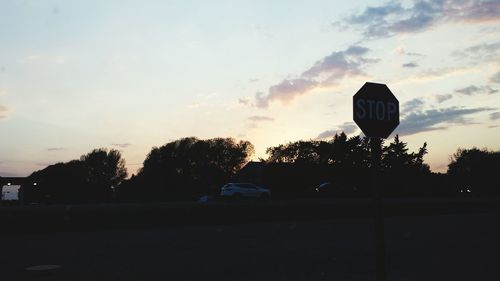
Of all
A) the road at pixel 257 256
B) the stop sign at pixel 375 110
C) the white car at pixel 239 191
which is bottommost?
the road at pixel 257 256

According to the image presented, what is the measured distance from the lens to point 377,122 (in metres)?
5.11

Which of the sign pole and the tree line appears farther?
the tree line

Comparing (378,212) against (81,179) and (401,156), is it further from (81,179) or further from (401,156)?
(81,179)

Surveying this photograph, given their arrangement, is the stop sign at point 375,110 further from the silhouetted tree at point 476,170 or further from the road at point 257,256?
the silhouetted tree at point 476,170


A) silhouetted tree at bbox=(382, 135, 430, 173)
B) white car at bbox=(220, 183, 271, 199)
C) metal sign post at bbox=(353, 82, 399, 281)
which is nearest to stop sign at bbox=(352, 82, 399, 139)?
metal sign post at bbox=(353, 82, 399, 281)

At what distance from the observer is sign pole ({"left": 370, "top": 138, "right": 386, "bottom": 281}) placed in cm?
486

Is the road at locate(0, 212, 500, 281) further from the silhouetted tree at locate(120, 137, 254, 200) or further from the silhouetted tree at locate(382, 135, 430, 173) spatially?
the silhouetted tree at locate(120, 137, 254, 200)

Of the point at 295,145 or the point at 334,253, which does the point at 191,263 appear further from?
the point at 295,145

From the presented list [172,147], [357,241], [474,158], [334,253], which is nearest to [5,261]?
[334,253]

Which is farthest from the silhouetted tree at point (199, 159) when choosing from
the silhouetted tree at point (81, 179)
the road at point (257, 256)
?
the road at point (257, 256)

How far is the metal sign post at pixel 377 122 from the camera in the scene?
492cm

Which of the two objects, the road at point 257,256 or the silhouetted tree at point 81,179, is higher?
the silhouetted tree at point 81,179

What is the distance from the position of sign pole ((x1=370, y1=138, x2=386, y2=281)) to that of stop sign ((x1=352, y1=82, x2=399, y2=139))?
0.47ft

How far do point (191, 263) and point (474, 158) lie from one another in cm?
17370
